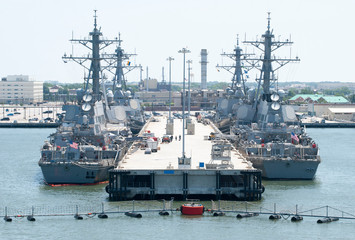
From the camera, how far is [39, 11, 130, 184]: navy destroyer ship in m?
51.2

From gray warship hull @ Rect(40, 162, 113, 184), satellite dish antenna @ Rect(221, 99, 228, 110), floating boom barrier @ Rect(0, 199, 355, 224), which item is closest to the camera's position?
floating boom barrier @ Rect(0, 199, 355, 224)

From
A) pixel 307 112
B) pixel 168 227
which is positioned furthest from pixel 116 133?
pixel 307 112

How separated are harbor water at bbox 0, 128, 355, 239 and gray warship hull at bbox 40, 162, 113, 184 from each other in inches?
30.9

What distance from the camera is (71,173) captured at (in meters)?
51.1

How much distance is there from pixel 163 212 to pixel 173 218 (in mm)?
854

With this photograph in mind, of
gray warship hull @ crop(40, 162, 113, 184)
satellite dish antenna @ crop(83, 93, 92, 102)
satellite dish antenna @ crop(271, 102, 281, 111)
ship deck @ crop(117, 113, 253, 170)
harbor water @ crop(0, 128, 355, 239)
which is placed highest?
satellite dish antenna @ crop(83, 93, 92, 102)

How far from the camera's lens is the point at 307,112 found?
14700 cm

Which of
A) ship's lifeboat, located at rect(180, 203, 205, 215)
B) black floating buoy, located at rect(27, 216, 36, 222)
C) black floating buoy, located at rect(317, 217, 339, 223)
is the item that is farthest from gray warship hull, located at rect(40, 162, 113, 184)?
black floating buoy, located at rect(317, 217, 339, 223)

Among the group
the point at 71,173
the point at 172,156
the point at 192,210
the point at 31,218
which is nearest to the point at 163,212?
the point at 192,210

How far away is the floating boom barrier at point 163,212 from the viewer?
131 feet

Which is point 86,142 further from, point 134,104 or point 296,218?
point 134,104

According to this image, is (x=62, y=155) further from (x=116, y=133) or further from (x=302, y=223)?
(x=302, y=223)

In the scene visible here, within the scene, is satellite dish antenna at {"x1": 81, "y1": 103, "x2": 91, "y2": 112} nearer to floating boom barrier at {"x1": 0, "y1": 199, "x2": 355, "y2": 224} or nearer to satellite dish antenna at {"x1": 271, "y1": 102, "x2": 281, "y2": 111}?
satellite dish antenna at {"x1": 271, "y1": 102, "x2": 281, "y2": 111}

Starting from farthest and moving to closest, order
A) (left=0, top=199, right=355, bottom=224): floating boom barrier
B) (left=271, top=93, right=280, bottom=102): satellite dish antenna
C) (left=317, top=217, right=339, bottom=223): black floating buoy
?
(left=271, top=93, right=280, bottom=102): satellite dish antenna
(left=0, top=199, right=355, bottom=224): floating boom barrier
(left=317, top=217, right=339, bottom=223): black floating buoy
